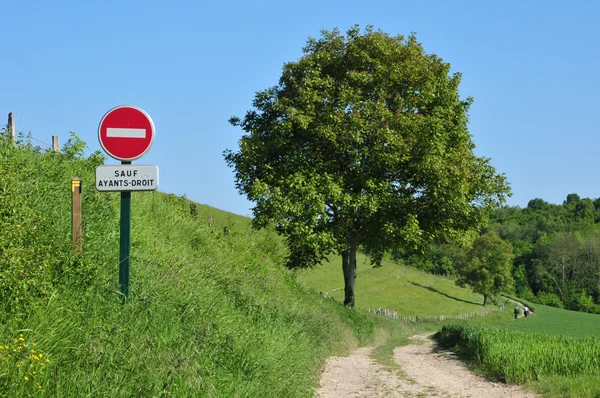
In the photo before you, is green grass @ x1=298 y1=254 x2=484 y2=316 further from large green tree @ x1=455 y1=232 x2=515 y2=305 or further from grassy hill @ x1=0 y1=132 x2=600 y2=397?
grassy hill @ x1=0 y1=132 x2=600 y2=397

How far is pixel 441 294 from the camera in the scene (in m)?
95.6

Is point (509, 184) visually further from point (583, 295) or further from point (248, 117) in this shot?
point (583, 295)

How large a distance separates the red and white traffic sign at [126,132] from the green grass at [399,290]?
65.1m

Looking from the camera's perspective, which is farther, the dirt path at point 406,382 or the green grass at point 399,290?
the green grass at point 399,290

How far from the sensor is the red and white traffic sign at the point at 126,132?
8719 mm

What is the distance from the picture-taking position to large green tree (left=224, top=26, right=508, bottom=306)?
93.9 ft

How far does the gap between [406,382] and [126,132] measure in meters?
8.60

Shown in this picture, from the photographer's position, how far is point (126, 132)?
28.8 ft

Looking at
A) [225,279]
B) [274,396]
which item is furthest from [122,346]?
[225,279]

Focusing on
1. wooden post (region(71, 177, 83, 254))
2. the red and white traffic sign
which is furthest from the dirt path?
the red and white traffic sign

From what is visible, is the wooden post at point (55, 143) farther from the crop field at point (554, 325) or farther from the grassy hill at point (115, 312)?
the crop field at point (554, 325)

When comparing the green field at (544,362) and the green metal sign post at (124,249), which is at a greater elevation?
the green metal sign post at (124,249)

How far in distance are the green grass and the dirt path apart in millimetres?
56128

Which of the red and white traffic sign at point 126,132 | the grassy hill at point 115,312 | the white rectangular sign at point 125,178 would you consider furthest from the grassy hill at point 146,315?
the red and white traffic sign at point 126,132
